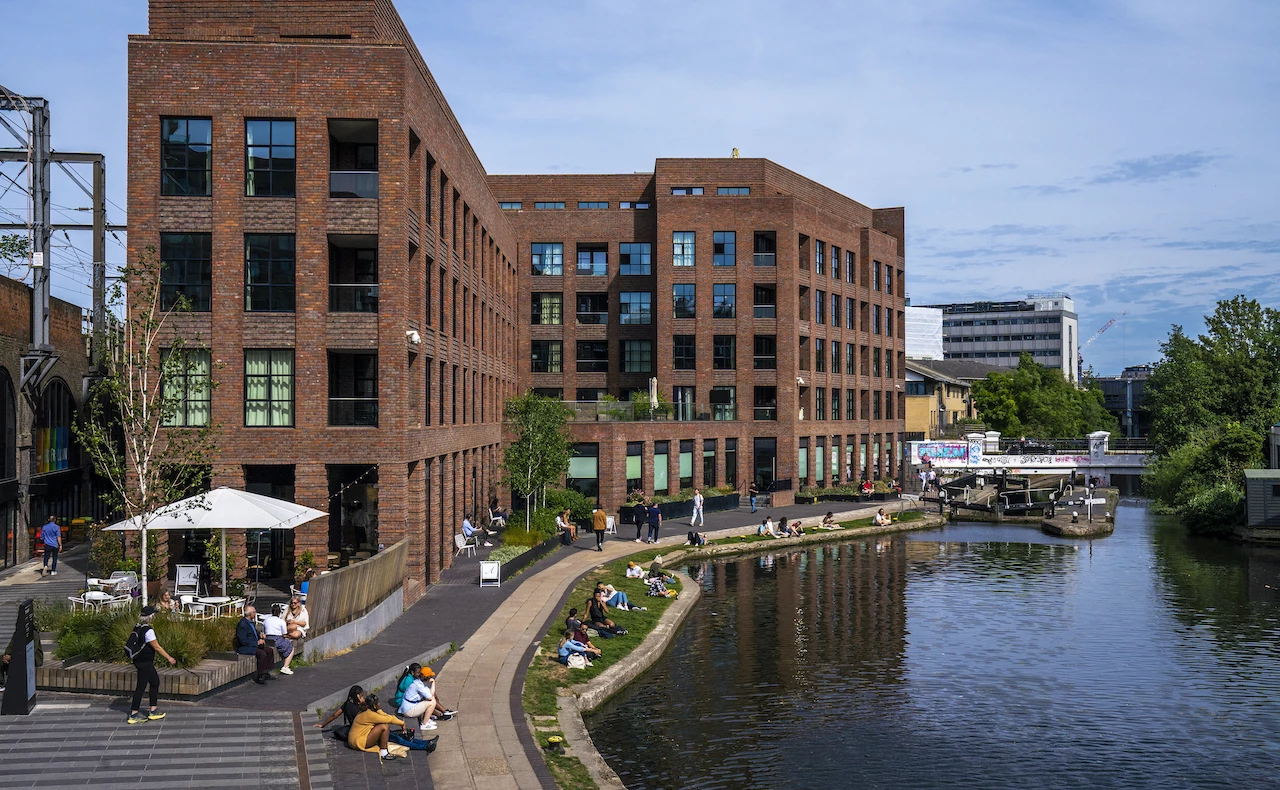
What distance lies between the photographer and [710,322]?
214 feet

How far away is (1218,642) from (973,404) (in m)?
93.1

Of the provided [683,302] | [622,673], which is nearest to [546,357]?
[683,302]

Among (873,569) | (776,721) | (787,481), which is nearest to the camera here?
(776,721)

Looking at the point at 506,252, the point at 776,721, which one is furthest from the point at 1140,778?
the point at 506,252

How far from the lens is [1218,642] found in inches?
1185

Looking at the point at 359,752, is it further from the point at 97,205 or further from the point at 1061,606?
the point at 97,205

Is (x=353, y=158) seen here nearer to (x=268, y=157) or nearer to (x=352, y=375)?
(x=268, y=157)

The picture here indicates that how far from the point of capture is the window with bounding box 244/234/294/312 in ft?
97.3

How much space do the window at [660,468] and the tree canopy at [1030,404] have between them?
62.6 m

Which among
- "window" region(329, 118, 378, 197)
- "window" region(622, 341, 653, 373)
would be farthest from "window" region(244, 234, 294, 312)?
"window" region(622, 341, 653, 373)

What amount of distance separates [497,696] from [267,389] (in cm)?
1351

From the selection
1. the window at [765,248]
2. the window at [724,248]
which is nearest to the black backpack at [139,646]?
the window at [724,248]

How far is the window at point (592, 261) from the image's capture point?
70.6 m

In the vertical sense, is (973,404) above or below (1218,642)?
above
